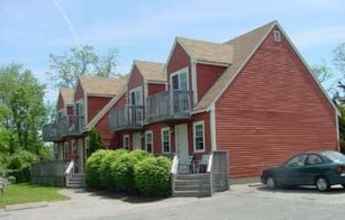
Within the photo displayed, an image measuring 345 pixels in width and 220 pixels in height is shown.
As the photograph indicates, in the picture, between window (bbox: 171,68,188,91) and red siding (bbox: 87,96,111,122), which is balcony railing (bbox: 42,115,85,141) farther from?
window (bbox: 171,68,188,91)

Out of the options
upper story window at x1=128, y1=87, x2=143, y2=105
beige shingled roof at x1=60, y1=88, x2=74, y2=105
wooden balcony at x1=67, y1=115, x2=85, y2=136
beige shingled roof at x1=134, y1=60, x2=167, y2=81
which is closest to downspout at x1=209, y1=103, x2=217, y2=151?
beige shingled roof at x1=134, y1=60, x2=167, y2=81

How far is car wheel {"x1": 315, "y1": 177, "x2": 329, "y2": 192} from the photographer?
19719mm

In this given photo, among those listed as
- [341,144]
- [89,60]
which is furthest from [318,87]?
[89,60]

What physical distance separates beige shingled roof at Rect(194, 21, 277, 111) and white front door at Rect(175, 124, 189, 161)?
6.41 feet

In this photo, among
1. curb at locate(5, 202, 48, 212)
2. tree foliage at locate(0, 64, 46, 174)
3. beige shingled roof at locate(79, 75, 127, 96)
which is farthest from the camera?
tree foliage at locate(0, 64, 46, 174)

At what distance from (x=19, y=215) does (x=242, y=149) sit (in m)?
11.3

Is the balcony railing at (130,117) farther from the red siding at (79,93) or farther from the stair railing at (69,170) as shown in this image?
the red siding at (79,93)

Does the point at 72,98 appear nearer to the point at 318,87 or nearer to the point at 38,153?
the point at 38,153

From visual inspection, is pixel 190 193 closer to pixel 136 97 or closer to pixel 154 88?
pixel 154 88

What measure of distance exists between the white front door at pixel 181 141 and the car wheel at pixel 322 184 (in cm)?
911

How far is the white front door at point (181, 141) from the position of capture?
28.5m

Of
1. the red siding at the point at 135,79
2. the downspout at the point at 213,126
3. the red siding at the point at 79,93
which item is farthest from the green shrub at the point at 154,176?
the red siding at the point at 79,93

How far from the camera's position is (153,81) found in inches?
1318

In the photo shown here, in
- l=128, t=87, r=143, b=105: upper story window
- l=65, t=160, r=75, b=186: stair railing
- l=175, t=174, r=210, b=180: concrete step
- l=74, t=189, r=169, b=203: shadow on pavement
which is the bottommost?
l=74, t=189, r=169, b=203: shadow on pavement
